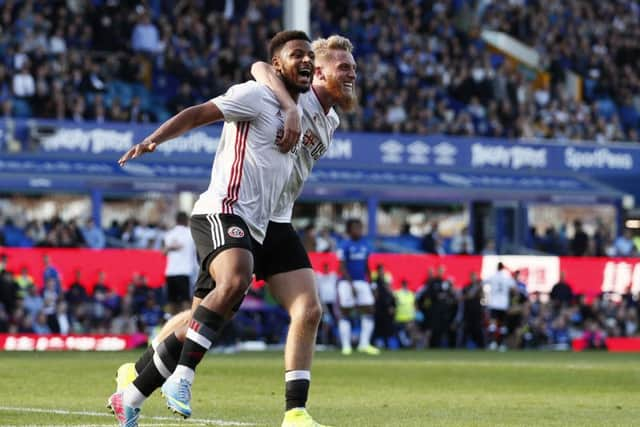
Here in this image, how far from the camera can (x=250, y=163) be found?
316 inches

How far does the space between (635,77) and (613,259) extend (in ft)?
38.2

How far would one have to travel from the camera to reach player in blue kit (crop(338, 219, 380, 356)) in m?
23.2

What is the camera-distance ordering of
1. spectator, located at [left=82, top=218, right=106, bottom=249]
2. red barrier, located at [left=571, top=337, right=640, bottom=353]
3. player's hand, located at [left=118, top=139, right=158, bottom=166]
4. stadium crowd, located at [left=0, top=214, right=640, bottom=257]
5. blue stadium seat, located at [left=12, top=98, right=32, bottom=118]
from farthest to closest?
blue stadium seat, located at [left=12, top=98, right=32, bottom=118] < red barrier, located at [left=571, top=337, right=640, bottom=353] < spectator, located at [left=82, top=218, right=106, bottom=249] < stadium crowd, located at [left=0, top=214, right=640, bottom=257] < player's hand, located at [left=118, top=139, right=158, bottom=166]

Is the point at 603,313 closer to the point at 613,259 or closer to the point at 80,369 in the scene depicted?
the point at 613,259

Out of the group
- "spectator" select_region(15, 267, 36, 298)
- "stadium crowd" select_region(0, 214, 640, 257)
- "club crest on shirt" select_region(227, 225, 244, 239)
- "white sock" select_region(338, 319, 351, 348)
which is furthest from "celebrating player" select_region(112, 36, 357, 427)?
"stadium crowd" select_region(0, 214, 640, 257)

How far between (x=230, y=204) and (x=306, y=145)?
69 cm

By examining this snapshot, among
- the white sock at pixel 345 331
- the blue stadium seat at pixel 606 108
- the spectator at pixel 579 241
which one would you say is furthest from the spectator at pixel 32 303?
the blue stadium seat at pixel 606 108

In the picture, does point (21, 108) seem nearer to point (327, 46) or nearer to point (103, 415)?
point (103, 415)

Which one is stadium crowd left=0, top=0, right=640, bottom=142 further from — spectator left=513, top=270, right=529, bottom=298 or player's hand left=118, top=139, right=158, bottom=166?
player's hand left=118, top=139, right=158, bottom=166

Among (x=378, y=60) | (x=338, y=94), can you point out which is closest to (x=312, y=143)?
(x=338, y=94)

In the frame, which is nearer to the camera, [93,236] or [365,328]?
[365,328]

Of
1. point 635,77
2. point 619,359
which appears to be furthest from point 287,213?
point 635,77

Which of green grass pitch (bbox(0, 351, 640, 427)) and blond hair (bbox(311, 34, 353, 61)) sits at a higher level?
blond hair (bbox(311, 34, 353, 61))

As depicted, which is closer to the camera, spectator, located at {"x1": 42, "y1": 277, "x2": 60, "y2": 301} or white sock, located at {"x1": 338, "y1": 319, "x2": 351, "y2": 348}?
white sock, located at {"x1": 338, "y1": 319, "x2": 351, "y2": 348}
